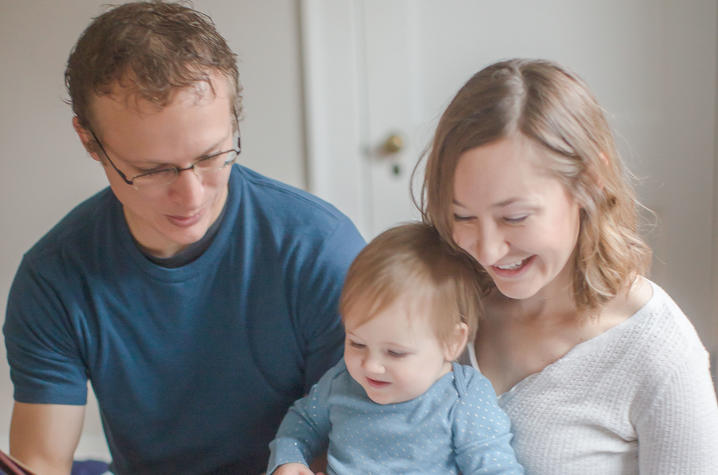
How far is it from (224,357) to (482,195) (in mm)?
632

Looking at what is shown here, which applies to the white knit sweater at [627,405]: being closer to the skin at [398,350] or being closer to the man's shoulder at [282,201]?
the skin at [398,350]

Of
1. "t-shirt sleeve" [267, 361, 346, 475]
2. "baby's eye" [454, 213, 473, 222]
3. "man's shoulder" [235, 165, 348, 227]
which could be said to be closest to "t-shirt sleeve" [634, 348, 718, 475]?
"baby's eye" [454, 213, 473, 222]

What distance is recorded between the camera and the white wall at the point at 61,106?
2.43 meters

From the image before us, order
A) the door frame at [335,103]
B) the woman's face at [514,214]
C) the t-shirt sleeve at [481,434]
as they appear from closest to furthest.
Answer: the woman's face at [514,214], the t-shirt sleeve at [481,434], the door frame at [335,103]

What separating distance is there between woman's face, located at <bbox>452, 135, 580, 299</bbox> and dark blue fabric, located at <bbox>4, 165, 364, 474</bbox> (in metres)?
0.36

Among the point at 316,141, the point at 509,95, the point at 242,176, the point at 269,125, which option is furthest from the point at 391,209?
the point at 509,95

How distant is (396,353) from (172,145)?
479mm

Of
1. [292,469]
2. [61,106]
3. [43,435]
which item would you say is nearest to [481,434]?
[292,469]

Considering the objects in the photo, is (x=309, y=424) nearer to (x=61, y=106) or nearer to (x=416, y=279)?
(x=416, y=279)

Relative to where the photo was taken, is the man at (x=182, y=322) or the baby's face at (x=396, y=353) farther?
the man at (x=182, y=322)

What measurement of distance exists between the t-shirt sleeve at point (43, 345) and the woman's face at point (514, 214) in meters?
0.78

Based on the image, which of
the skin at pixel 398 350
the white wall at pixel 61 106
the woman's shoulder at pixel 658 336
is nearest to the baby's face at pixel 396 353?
the skin at pixel 398 350

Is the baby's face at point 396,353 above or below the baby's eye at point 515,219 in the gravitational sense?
below

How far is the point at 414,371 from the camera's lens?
1.17m
